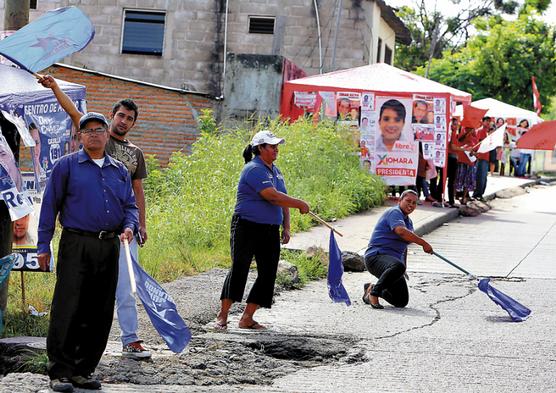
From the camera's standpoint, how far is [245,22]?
27656mm

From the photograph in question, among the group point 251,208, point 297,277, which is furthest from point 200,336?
point 297,277

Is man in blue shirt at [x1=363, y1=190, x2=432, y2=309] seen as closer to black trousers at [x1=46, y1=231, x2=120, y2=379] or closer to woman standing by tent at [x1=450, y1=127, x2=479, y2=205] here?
black trousers at [x1=46, y1=231, x2=120, y2=379]

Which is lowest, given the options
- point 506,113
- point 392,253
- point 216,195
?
point 392,253

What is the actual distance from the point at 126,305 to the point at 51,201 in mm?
1334

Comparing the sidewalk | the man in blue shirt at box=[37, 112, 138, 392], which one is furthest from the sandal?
the man in blue shirt at box=[37, 112, 138, 392]

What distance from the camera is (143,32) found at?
2794cm

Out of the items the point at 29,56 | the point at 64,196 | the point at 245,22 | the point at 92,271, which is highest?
the point at 245,22

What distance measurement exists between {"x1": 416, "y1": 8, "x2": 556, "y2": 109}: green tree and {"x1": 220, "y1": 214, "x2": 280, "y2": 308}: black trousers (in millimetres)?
35600

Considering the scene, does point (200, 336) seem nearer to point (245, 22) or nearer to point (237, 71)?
point (237, 71)

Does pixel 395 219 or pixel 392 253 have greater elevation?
pixel 395 219

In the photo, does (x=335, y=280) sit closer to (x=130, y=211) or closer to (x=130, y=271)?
(x=130, y=211)

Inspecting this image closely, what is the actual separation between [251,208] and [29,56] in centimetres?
258

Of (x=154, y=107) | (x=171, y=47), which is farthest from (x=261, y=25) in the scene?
(x=154, y=107)

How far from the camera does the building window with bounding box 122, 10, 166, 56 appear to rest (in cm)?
2781
